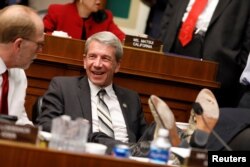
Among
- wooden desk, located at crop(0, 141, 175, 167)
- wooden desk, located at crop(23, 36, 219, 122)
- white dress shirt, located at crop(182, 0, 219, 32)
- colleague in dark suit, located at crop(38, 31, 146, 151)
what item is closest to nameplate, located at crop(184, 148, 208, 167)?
wooden desk, located at crop(0, 141, 175, 167)

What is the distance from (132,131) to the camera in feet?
11.7

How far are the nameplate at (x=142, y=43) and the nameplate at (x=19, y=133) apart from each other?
2.25 meters

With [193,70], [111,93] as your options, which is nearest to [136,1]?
[193,70]

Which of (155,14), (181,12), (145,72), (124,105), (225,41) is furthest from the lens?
(155,14)

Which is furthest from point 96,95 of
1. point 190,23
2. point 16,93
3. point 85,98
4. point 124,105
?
point 190,23

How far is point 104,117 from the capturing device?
3494 millimetres

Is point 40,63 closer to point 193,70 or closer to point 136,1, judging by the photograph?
point 193,70

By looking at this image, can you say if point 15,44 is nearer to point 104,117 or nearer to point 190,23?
point 104,117

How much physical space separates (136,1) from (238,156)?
412 centimetres

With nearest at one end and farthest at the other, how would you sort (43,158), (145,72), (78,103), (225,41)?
(43,158) < (78,103) < (145,72) < (225,41)

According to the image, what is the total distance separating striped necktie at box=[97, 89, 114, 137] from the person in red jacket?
1289 mm

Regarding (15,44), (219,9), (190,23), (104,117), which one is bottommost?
(104,117)

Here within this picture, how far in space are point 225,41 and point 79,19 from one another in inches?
46.3

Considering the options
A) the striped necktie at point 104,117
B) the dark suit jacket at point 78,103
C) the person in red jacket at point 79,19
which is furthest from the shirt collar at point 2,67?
the person in red jacket at point 79,19
